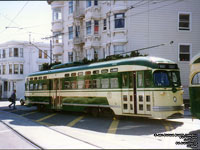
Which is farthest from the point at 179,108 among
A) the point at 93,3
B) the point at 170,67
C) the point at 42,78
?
the point at 93,3

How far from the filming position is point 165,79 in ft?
42.4

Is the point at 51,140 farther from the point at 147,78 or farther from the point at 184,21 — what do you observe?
the point at 184,21

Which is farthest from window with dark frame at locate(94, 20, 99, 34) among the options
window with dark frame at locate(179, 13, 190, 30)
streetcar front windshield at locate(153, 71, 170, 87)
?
streetcar front windshield at locate(153, 71, 170, 87)

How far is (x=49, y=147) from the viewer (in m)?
8.27

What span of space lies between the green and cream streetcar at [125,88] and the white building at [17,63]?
3403 centimetres

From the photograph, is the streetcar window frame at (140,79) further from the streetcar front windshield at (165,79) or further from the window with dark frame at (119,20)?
the window with dark frame at (119,20)

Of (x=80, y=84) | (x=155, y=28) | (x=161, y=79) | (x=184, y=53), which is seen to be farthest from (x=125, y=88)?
(x=184, y=53)

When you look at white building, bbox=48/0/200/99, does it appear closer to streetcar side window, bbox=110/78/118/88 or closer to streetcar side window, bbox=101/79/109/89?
streetcar side window, bbox=101/79/109/89

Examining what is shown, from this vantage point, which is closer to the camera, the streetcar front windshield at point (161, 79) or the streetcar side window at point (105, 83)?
the streetcar front windshield at point (161, 79)

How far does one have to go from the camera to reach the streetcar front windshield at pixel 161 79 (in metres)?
12.7

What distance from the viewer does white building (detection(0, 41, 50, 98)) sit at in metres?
50.8

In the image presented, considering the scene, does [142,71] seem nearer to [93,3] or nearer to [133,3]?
[133,3]

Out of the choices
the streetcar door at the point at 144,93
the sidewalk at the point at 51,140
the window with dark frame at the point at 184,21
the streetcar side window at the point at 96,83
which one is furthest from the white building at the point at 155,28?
the sidewalk at the point at 51,140

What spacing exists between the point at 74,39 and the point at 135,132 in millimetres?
21300
